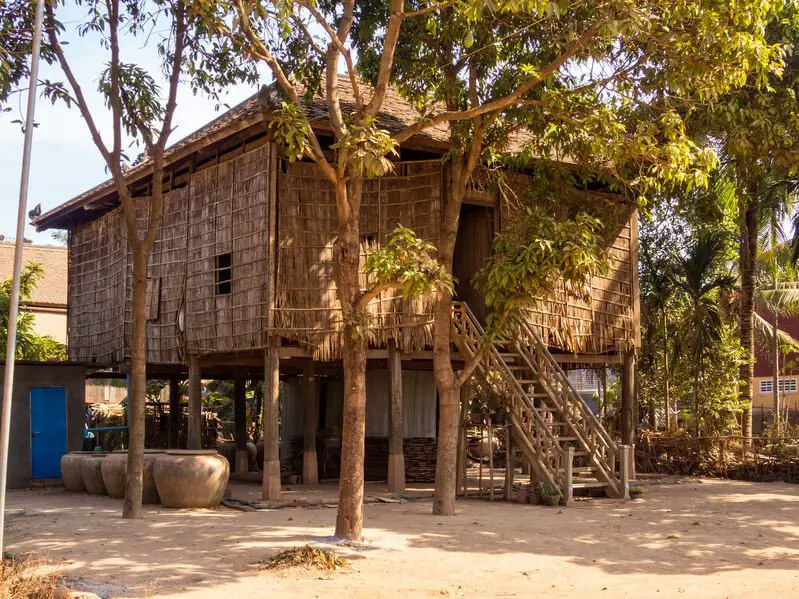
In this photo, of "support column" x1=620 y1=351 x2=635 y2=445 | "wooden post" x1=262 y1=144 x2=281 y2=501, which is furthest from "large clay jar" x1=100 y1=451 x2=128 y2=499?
"support column" x1=620 y1=351 x2=635 y2=445

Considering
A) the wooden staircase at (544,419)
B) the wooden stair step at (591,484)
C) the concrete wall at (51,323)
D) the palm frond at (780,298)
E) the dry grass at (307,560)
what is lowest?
the wooden stair step at (591,484)

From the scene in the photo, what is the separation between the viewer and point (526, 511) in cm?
1188

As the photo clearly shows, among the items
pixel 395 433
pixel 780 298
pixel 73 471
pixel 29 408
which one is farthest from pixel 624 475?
pixel 780 298

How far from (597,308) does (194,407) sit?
700 centimetres

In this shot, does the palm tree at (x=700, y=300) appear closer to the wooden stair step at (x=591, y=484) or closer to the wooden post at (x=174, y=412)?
the wooden stair step at (x=591, y=484)

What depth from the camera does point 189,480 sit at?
12250 millimetres

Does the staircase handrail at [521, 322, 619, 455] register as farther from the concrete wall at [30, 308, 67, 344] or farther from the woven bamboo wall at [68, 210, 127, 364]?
the concrete wall at [30, 308, 67, 344]

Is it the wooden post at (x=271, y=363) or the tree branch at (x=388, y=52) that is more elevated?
the tree branch at (x=388, y=52)

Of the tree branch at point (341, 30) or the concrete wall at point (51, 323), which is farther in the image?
the concrete wall at point (51, 323)

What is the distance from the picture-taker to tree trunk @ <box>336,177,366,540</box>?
887 centimetres

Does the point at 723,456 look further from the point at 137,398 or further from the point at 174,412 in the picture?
the point at 174,412

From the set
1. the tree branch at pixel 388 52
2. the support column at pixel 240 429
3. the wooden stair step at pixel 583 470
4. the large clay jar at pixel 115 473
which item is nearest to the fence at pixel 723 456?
the wooden stair step at pixel 583 470

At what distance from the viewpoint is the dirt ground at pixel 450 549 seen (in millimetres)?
7273

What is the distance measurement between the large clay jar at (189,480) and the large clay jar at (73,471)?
286cm
